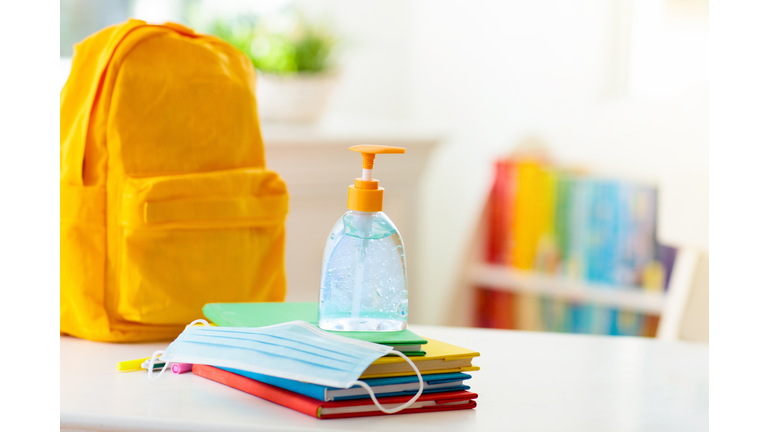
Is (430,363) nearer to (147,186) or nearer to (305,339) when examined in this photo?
(305,339)

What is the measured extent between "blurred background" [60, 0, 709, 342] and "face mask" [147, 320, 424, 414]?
101 cm

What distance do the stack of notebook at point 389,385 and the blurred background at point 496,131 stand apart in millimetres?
958

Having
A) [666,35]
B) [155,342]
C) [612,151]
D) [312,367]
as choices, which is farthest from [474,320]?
[312,367]

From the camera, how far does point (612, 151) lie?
2041 millimetres

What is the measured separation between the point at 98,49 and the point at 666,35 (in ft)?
6.00

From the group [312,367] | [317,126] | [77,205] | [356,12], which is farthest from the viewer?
[356,12]

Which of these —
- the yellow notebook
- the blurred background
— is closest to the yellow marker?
the yellow notebook

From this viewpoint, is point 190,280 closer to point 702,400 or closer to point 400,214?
point 702,400

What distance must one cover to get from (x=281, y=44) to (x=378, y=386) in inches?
56.5

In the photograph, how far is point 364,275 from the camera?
2.16 feet

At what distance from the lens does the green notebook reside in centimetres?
62

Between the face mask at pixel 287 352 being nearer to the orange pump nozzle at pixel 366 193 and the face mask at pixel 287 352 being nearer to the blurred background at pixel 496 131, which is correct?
the orange pump nozzle at pixel 366 193

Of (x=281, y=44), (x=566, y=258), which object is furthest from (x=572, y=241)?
(x=281, y=44)

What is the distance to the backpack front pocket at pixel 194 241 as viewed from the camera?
791 mm
